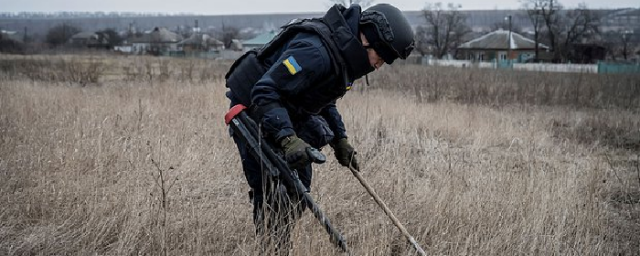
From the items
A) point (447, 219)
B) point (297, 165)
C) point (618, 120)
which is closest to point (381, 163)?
point (447, 219)

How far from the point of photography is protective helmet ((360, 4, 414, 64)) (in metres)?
2.42

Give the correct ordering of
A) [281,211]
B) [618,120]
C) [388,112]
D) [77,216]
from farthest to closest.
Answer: [618,120] → [388,112] → [77,216] → [281,211]

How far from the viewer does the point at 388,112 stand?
26.7 ft

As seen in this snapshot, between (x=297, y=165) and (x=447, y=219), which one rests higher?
(x=297, y=165)

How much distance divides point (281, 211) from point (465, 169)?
2536mm

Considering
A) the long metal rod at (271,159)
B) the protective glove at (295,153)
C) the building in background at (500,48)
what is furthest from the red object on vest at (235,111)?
the building in background at (500,48)

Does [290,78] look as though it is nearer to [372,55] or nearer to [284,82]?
[284,82]

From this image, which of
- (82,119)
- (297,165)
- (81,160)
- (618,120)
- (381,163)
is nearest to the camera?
(297,165)

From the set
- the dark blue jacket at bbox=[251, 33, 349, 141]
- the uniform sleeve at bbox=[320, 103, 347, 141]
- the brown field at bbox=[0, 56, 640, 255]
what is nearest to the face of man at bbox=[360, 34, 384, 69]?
the dark blue jacket at bbox=[251, 33, 349, 141]

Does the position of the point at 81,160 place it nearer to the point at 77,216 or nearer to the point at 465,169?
the point at 77,216

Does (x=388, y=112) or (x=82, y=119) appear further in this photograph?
(x=388, y=112)

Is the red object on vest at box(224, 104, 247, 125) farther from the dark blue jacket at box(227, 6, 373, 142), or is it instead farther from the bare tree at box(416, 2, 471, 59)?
the bare tree at box(416, 2, 471, 59)

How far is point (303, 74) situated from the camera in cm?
231

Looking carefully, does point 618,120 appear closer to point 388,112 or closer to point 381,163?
point 388,112
